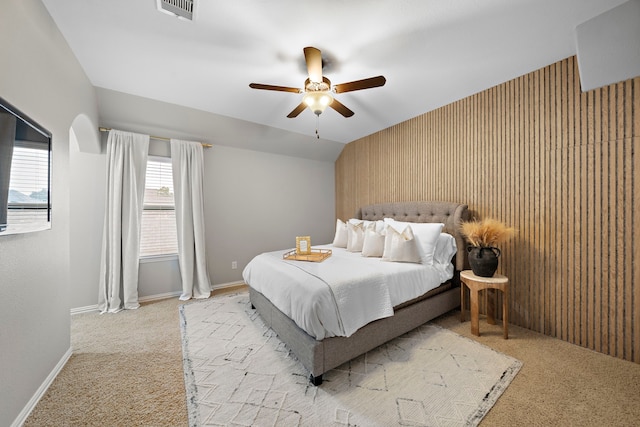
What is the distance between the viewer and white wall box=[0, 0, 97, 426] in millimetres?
1262

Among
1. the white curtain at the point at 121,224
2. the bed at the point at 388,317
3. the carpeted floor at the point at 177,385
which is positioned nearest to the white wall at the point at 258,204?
the white curtain at the point at 121,224

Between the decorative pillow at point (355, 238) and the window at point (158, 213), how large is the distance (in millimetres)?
2566

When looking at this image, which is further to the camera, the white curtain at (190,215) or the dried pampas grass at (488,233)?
the white curtain at (190,215)

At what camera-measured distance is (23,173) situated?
4.44 ft

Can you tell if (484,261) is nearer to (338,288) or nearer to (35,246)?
(338,288)

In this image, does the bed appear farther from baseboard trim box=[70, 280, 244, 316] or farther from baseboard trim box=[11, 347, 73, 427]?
baseboard trim box=[11, 347, 73, 427]

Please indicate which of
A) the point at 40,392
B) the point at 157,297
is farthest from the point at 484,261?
the point at 157,297

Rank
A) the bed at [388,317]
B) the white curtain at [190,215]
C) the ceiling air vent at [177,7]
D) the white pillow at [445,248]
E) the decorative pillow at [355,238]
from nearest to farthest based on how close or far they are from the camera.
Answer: the ceiling air vent at [177,7] < the bed at [388,317] < the white pillow at [445,248] < the decorative pillow at [355,238] < the white curtain at [190,215]

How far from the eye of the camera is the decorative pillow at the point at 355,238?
10.1 feet

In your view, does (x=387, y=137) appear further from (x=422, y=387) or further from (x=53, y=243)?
(x=53, y=243)

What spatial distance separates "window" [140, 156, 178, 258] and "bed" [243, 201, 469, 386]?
1.70m

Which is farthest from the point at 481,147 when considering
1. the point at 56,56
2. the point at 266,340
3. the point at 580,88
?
the point at 56,56

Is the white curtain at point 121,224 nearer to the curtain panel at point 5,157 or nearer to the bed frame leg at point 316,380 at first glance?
the curtain panel at point 5,157

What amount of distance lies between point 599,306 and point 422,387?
176 cm
